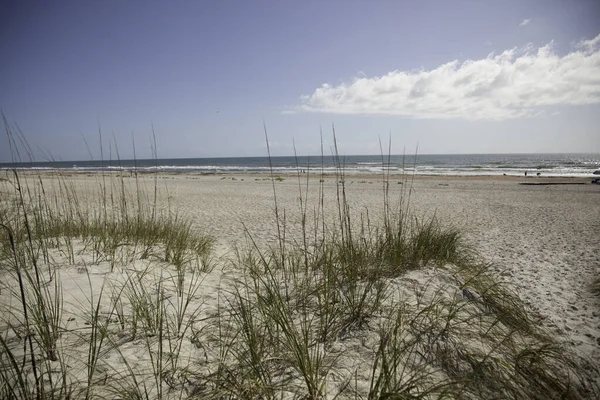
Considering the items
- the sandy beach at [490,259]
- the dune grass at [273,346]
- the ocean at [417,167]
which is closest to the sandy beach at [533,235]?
the sandy beach at [490,259]

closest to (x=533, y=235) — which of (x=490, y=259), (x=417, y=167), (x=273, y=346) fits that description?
(x=490, y=259)

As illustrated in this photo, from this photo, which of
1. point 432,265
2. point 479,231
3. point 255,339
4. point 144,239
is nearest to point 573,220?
point 479,231

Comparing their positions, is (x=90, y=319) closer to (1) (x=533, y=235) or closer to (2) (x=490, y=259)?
(2) (x=490, y=259)

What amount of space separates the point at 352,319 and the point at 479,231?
6928 millimetres

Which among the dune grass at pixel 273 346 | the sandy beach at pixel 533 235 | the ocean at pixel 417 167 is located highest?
the ocean at pixel 417 167

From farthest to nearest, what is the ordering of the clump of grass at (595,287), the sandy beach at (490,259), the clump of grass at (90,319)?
the clump of grass at (595,287) < the sandy beach at (490,259) < the clump of grass at (90,319)

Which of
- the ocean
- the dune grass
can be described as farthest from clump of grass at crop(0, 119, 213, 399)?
the ocean

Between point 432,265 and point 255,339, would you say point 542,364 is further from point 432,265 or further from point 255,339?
point 255,339

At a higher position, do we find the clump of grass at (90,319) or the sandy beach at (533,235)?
the clump of grass at (90,319)

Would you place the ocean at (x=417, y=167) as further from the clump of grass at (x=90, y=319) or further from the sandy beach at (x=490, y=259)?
the clump of grass at (x=90, y=319)

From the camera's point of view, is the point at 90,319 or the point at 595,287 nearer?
the point at 90,319

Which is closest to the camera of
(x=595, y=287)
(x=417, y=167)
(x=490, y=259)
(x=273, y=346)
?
(x=273, y=346)

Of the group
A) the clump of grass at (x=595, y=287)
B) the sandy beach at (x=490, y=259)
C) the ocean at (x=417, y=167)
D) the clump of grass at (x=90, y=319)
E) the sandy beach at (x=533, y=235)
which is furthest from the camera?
the ocean at (x=417, y=167)

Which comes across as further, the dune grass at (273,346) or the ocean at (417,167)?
the ocean at (417,167)
